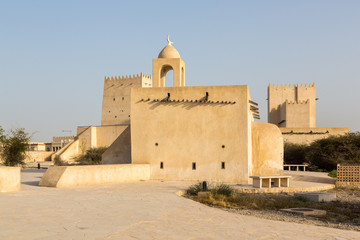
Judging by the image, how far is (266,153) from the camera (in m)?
17.3

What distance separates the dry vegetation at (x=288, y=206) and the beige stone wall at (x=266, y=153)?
13.5ft

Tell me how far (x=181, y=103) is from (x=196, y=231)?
10.3m

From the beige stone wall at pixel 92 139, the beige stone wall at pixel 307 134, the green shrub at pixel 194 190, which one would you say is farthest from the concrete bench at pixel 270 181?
the beige stone wall at pixel 92 139

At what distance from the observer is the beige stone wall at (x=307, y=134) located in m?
33.8

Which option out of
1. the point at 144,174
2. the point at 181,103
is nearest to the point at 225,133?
the point at 181,103

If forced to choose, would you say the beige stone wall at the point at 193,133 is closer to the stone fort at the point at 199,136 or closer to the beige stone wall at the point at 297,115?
the stone fort at the point at 199,136

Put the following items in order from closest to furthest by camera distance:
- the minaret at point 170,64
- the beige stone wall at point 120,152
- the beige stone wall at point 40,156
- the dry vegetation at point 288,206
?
the dry vegetation at point 288,206, the minaret at point 170,64, the beige stone wall at point 120,152, the beige stone wall at point 40,156

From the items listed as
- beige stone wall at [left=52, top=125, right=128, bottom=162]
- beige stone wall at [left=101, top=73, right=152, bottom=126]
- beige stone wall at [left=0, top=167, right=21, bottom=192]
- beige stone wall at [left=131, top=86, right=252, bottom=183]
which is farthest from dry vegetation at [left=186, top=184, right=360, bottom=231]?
beige stone wall at [left=101, top=73, right=152, bottom=126]

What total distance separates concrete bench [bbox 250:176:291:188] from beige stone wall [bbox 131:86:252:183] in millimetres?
1209

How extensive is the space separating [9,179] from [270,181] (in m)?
8.48

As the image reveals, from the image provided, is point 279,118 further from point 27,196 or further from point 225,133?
point 27,196

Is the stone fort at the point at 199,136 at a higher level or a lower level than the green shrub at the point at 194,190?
higher

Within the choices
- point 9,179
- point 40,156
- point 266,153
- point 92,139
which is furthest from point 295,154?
point 40,156

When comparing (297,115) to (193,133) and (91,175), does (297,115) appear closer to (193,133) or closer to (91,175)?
(193,133)
